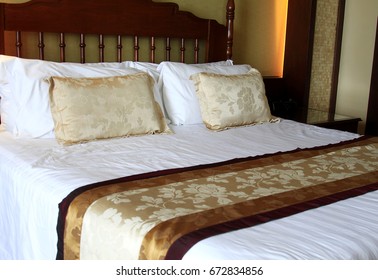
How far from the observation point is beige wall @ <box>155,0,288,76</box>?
3.34 metres

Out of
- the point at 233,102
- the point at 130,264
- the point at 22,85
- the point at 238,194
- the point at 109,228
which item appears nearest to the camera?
the point at 130,264

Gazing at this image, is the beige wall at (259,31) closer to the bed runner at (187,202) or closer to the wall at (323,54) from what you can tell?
the wall at (323,54)

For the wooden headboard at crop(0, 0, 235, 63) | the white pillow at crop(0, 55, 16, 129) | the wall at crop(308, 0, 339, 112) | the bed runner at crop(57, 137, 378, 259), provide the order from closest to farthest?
the bed runner at crop(57, 137, 378, 259) → the white pillow at crop(0, 55, 16, 129) → the wooden headboard at crop(0, 0, 235, 63) → the wall at crop(308, 0, 339, 112)

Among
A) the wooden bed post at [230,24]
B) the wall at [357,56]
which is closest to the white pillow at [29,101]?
the wooden bed post at [230,24]

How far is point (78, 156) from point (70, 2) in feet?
3.28

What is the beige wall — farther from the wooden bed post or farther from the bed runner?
the bed runner

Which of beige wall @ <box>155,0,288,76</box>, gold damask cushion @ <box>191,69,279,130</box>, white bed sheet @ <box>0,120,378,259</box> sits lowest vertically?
white bed sheet @ <box>0,120,378,259</box>

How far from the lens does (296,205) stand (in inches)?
54.7

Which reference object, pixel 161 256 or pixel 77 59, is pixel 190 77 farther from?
pixel 161 256

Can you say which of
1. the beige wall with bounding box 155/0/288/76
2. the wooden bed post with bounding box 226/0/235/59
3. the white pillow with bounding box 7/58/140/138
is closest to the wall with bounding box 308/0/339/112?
the beige wall with bounding box 155/0/288/76

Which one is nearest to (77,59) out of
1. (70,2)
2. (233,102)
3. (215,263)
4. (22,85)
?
(70,2)

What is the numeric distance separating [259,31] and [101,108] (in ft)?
5.85

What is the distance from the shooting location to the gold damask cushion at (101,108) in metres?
2.00

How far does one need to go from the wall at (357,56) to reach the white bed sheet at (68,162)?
127cm
